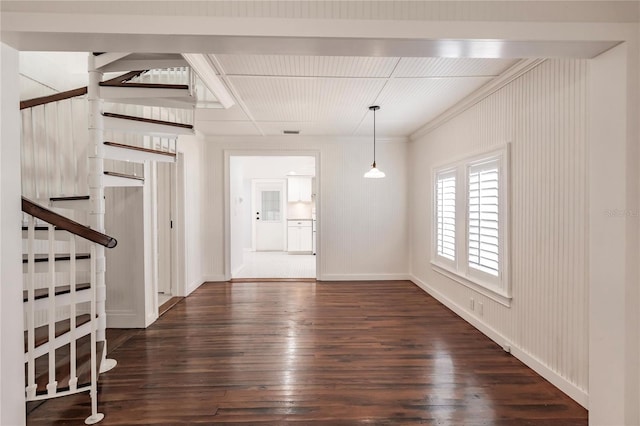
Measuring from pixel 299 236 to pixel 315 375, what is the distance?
22.6 ft

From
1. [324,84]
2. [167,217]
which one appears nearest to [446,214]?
[324,84]

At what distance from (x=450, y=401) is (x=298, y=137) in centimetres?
445

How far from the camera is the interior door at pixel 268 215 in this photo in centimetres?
1006

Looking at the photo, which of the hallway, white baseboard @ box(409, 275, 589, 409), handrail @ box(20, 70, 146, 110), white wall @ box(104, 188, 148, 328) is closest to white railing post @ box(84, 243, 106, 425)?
handrail @ box(20, 70, 146, 110)

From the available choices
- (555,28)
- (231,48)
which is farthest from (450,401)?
(231,48)

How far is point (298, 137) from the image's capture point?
568 cm

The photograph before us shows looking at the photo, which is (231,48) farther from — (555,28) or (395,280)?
(395,280)

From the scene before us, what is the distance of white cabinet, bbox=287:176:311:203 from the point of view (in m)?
9.66

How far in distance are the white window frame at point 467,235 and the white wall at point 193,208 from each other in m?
3.55

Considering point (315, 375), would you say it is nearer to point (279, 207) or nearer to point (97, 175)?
point (97, 175)

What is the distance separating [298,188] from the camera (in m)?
9.67

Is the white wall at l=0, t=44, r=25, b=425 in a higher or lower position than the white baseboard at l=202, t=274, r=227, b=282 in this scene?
higher

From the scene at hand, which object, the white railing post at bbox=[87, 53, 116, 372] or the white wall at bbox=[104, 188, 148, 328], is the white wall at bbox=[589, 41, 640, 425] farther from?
the white wall at bbox=[104, 188, 148, 328]

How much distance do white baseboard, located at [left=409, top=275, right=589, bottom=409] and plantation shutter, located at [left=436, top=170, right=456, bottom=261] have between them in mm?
619
